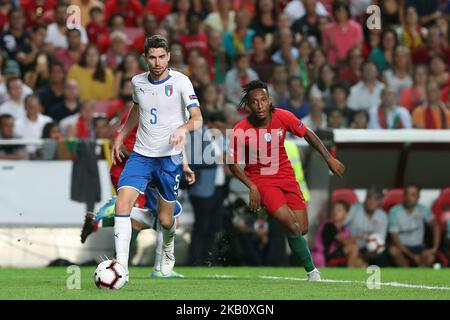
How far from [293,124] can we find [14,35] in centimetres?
853

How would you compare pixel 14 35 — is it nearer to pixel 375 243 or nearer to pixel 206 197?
pixel 206 197

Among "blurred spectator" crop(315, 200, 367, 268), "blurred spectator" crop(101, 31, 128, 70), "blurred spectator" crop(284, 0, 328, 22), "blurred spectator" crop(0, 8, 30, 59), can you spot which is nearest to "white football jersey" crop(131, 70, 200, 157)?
"blurred spectator" crop(315, 200, 367, 268)

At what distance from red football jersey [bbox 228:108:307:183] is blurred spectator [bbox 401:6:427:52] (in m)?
9.09

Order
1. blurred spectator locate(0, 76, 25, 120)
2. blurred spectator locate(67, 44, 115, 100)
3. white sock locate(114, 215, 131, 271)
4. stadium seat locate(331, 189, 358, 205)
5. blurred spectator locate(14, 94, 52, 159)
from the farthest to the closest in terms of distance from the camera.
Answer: blurred spectator locate(67, 44, 115, 100), blurred spectator locate(0, 76, 25, 120), blurred spectator locate(14, 94, 52, 159), stadium seat locate(331, 189, 358, 205), white sock locate(114, 215, 131, 271)

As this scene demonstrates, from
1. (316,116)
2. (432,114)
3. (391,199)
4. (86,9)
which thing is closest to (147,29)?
(86,9)

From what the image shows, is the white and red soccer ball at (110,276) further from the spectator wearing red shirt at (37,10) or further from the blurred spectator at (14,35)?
the spectator wearing red shirt at (37,10)

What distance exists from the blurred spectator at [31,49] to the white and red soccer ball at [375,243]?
19.4 ft

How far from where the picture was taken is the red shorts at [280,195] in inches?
476

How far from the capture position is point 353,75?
784 inches

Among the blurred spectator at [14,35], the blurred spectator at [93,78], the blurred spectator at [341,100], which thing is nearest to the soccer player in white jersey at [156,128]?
the blurred spectator at [341,100]

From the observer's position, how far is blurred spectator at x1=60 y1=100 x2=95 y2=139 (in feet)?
58.1

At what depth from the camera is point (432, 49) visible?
2091 cm

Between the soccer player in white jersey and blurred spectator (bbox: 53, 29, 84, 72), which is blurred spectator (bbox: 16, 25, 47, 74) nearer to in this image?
blurred spectator (bbox: 53, 29, 84, 72)
